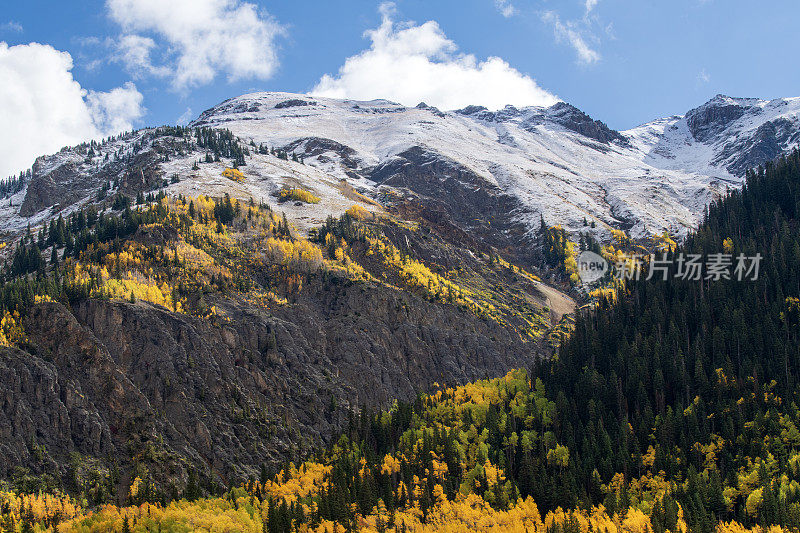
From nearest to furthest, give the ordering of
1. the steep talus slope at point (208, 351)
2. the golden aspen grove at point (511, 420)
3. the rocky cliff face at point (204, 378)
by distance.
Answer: the golden aspen grove at point (511, 420), the rocky cliff face at point (204, 378), the steep talus slope at point (208, 351)

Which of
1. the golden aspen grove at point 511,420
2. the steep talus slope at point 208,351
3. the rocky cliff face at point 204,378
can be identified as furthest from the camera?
the steep talus slope at point 208,351

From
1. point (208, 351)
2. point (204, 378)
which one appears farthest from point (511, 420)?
point (208, 351)

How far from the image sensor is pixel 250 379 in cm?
13662

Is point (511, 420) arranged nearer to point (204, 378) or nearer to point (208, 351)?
point (204, 378)

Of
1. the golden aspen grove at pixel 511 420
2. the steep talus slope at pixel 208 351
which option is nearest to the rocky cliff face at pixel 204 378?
the steep talus slope at pixel 208 351

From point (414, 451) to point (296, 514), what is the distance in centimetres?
2998

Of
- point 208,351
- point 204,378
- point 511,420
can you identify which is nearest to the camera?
point 204,378

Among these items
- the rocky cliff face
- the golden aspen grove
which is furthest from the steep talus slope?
the golden aspen grove

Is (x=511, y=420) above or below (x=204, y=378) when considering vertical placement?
below

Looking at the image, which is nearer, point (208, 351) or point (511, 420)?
point (208, 351)

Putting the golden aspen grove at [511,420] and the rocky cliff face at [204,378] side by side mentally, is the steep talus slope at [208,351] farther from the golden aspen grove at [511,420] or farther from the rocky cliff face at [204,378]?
the golden aspen grove at [511,420]

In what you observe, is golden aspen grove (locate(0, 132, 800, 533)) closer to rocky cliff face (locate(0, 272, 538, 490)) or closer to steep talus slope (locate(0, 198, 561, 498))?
steep talus slope (locate(0, 198, 561, 498))

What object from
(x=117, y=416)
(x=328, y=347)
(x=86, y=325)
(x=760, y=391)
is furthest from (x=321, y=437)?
(x=760, y=391)

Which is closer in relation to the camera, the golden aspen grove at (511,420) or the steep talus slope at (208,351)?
the golden aspen grove at (511,420)
